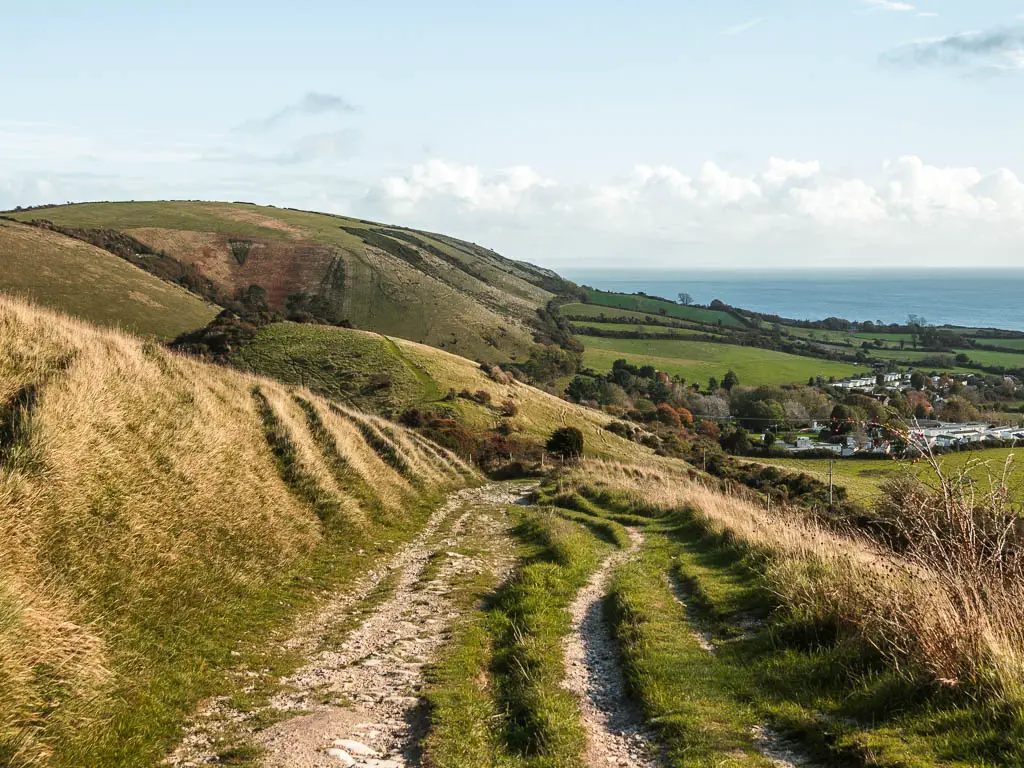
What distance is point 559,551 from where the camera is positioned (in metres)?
15.4

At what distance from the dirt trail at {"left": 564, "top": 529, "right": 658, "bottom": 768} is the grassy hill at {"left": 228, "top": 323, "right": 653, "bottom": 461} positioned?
4254cm

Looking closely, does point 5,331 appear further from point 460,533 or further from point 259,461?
point 460,533

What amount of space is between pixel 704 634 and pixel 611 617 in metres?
1.47

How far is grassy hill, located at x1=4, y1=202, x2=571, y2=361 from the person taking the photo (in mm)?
108938

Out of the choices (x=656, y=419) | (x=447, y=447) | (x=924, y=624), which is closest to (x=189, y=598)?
(x=924, y=624)

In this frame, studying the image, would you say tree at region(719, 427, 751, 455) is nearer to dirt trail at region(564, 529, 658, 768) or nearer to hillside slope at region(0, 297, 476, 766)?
hillside slope at region(0, 297, 476, 766)

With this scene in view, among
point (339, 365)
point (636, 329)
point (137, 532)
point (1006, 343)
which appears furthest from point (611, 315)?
point (137, 532)

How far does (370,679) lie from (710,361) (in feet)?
460

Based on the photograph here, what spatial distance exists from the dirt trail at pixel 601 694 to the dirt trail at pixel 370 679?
Result: 1.75 m

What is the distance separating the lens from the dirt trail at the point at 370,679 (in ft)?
19.8

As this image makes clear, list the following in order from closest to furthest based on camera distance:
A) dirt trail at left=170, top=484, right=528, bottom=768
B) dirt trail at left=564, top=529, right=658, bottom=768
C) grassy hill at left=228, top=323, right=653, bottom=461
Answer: dirt trail at left=170, top=484, right=528, bottom=768 → dirt trail at left=564, top=529, right=658, bottom=768 → grassy hill at left=228, top=323, right=653, bottom=461

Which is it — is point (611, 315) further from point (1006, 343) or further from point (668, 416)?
point (1006, 343)

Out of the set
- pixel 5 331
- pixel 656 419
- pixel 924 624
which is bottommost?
pixel 656 419

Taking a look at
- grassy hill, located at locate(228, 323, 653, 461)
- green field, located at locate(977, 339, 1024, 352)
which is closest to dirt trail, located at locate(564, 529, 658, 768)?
grassy hill, located at locate(228, 323, 653, 461)
